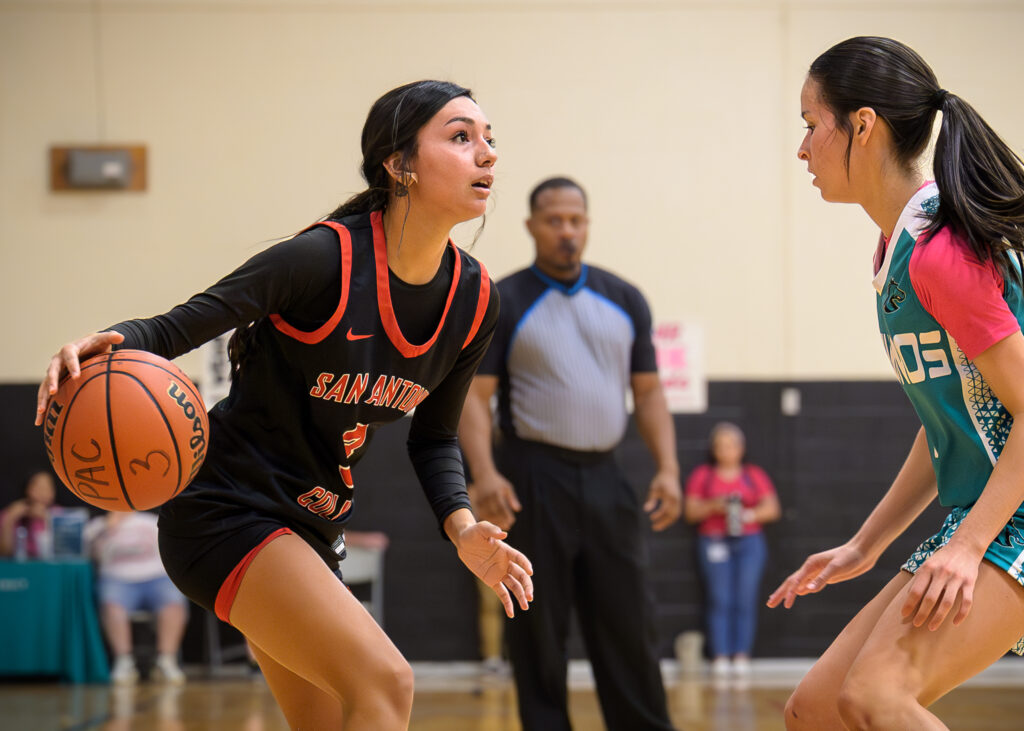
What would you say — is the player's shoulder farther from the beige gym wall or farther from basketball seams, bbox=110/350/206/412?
the beige gym wall

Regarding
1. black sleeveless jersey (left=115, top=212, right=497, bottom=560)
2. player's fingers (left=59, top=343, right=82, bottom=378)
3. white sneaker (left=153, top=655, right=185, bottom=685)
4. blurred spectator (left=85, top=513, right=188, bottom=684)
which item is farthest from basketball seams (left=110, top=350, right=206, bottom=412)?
white sneaker (left=153, top=655, right=185, bottom=685)

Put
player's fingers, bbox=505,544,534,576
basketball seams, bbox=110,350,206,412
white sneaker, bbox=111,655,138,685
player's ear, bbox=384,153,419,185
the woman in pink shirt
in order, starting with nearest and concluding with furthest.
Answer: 1. basketball seams, bbox=110,350,206,412
2. player's fingers, bbox=505,544,534,576
3. player's ear, bbox=384,153,419,185
4. white sneaker, bbox=111,655,138,685
5. the woman in pink shirt

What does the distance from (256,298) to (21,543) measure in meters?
5.72

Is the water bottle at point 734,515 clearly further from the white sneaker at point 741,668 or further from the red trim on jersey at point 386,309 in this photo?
the red trim on jersey at point 386,309

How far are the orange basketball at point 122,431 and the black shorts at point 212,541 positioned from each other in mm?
190

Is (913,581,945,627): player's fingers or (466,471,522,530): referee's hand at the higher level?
(913,581,945,627): player's fingers

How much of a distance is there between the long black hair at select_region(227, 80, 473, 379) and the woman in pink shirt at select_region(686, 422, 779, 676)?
5.18 meters

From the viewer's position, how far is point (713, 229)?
25.3 feet

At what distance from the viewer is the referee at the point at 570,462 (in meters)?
3.91

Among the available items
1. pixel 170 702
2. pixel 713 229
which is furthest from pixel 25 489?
pixel 713 229

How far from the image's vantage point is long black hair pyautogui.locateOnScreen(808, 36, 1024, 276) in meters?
1.98

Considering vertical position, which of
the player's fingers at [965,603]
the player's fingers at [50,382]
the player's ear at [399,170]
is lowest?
the player's fingers at [965,603]

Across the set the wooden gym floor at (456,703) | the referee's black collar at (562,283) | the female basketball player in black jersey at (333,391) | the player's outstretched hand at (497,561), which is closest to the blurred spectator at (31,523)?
the wooden gym floor at (456,703)

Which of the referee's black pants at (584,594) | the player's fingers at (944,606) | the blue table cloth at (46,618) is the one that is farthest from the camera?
the blue table cloth at (46,618)
